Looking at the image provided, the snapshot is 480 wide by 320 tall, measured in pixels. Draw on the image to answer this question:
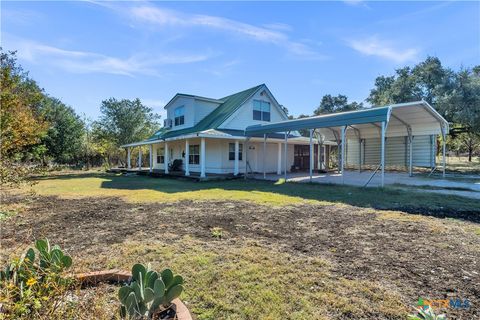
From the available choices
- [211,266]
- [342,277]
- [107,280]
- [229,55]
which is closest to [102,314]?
[107,280]

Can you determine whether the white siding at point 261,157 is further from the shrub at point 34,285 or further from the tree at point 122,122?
the shrub at point 34,285

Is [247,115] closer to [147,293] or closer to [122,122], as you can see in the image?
[122,122]

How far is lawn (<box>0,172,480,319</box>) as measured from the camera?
293 cm

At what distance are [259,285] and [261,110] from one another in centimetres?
1879

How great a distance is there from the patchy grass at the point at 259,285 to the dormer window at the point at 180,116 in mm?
19077

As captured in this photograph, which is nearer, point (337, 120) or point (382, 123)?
point (382, 123)

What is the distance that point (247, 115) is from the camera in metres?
20.4

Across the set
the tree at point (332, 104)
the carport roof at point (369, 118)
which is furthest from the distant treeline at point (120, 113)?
the tree at point (332, 104)

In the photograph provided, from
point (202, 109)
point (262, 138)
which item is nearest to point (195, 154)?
point (202, 109)

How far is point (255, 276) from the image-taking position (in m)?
3.53

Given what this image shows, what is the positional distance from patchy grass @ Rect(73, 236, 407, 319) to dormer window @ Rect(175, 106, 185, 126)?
751 inches

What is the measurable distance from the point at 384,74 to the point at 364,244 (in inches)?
1398

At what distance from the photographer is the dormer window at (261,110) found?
20906 mm

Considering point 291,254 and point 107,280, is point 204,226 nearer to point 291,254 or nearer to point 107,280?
point 291,254
